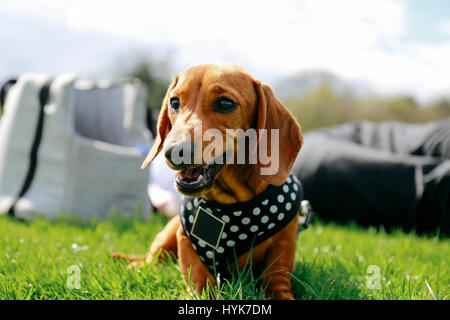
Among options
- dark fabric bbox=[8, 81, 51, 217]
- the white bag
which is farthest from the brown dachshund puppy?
dark fabric bbox=[8, 81, 51, 217]

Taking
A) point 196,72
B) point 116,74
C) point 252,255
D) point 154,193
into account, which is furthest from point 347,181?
point 116,74

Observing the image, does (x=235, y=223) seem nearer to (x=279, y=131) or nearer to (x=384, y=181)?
(x=279, y=131)

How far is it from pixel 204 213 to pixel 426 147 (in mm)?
2798

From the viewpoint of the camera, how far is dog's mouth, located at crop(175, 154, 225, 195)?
1452mm

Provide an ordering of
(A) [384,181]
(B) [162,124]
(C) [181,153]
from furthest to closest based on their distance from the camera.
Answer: (A) [384,181], (B) [162,124], (C) [181,153]

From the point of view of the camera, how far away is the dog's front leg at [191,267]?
1.64m

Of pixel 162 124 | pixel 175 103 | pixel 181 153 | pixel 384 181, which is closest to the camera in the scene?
pixel 181 153

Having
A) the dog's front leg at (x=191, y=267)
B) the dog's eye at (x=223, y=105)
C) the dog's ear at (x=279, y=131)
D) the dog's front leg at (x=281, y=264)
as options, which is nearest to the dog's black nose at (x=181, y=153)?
the dog's eye at (x=223, y=105)

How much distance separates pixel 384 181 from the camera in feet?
10.9

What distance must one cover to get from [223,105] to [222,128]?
3.6 inches

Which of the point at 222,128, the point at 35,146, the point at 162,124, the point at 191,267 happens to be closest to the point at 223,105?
the point at 222,128

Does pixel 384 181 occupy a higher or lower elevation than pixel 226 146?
lower

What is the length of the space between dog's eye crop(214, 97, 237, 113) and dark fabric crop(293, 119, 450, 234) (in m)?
2.16
